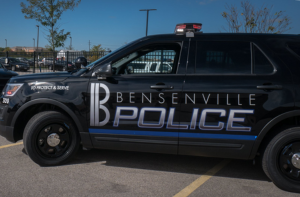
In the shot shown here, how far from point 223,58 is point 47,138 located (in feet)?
8.52

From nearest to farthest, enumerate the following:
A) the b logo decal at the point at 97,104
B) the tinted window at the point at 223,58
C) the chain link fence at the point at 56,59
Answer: the tinted window at the point at 223,58 < the b logo decal at the point at 97,104 < the chain link fence at the point at 56,59

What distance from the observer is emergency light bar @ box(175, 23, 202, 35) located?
3758 mm

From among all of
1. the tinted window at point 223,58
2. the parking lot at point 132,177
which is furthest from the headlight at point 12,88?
the tinted window at point 223,58

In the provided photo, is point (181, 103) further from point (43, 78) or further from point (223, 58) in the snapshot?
point (43, 78)

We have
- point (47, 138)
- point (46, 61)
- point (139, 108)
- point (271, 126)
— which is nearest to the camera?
point (271, 126)

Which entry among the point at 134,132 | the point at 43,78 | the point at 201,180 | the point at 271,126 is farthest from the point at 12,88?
the point at 271,126

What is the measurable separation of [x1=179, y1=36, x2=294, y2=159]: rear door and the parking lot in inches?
15.7

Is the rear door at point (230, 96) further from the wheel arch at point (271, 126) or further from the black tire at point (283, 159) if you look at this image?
the black tire at point (283, 159)

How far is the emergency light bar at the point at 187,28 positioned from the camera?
3.76m

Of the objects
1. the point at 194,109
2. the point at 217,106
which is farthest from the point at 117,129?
the point at 217,106

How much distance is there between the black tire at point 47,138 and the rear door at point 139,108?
0.39m

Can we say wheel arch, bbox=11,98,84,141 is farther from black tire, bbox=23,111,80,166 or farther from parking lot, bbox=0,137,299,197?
parking lot, bbox=0,137,299,197

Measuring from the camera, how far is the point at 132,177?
3.66 m

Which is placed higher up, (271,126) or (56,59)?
(56,59)
